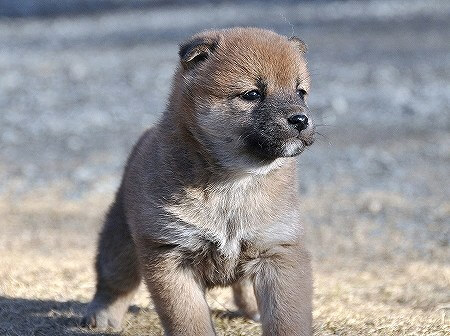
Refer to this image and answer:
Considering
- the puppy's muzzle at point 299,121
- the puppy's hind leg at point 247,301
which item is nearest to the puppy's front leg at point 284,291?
the puppy's muzzle at point 299,121

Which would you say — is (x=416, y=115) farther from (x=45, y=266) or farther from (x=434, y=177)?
(x=45, y=266)

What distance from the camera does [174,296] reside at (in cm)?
479

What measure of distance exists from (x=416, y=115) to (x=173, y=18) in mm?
14818

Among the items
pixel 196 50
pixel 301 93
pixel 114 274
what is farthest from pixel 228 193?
pixel 114 274

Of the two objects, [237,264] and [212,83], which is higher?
[212,83]

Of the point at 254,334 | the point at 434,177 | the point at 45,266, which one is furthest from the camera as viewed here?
the point at 434,177

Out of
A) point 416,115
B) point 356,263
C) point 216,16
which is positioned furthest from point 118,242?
point 216,16

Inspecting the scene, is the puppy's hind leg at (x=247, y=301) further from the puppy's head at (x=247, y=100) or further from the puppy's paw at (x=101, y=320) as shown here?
the puppy's head at (x=247, y=100)

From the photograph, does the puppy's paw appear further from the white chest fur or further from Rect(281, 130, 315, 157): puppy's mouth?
Rect(281, 130, 315, 157): puppy's mouth

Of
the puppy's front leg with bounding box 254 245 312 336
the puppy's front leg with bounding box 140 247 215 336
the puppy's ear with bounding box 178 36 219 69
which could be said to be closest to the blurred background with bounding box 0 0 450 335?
the puppy's front leg with bounding box 254 245 312 336

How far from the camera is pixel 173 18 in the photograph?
1096 inches

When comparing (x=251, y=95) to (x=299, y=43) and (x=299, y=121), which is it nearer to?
(x=299, y=121)

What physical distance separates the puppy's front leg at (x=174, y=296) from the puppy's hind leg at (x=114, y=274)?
0.84m

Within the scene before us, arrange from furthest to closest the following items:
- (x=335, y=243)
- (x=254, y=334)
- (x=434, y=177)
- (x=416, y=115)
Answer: (x=416, y=115), (x=434, y=177), (x=335, y=243), (x=254, y=334)
